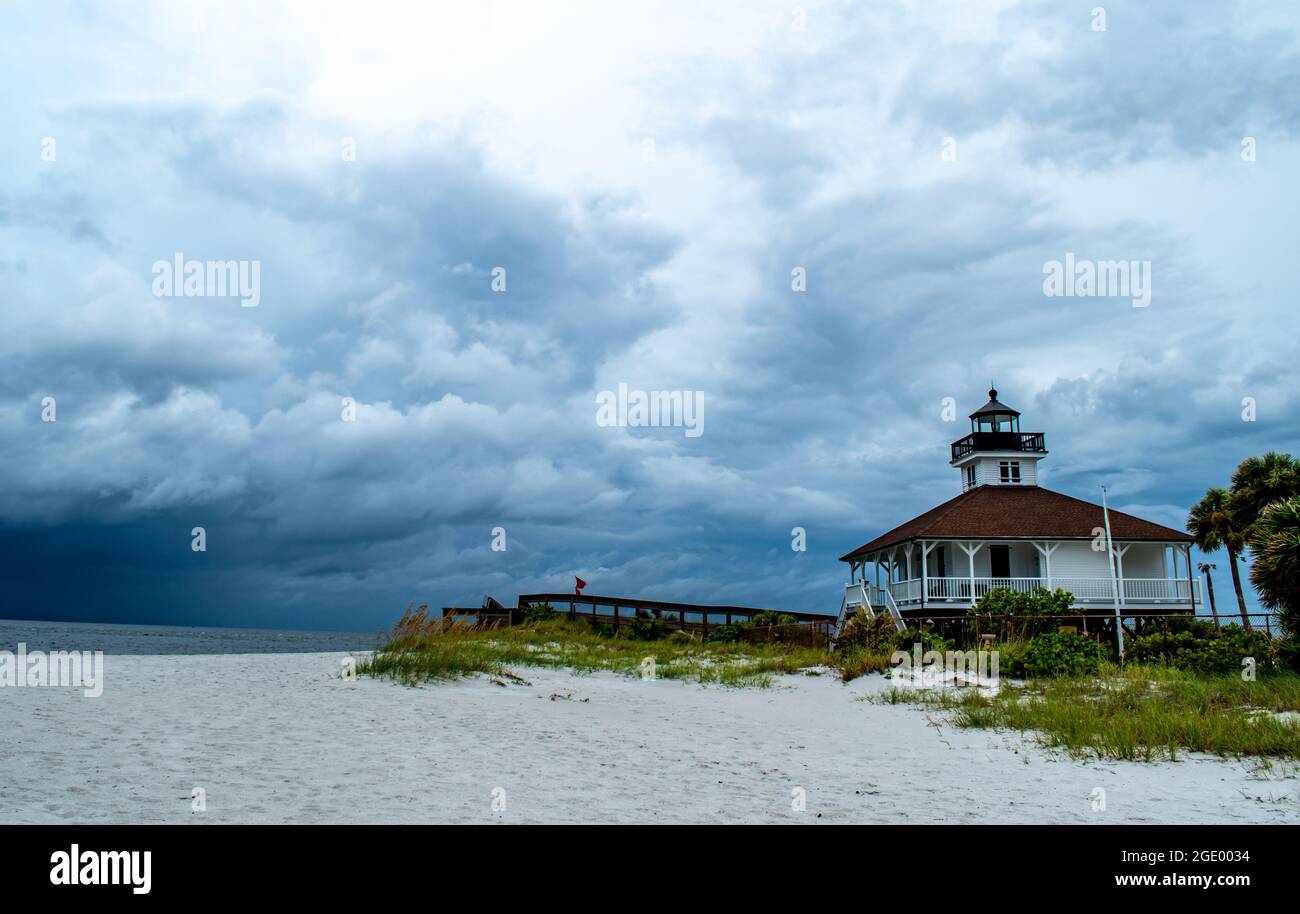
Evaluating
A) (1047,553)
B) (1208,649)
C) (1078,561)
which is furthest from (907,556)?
(1208,649)

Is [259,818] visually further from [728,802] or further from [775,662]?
[775,662]

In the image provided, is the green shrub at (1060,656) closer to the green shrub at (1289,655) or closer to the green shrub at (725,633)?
the green shrub at (1289,655)

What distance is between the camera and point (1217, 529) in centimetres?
3619

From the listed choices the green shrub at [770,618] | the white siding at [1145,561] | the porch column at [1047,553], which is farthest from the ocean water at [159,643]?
the white siding at [1145,561]

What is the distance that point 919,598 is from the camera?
104 ft

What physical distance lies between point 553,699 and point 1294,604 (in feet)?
42.7

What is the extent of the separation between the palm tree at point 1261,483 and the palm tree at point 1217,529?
3126 millimetres

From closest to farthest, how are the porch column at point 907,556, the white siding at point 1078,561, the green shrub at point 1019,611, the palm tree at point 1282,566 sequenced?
the palm tree at point 1282,566
the green shrub at point 1019,611
the white siding at point 1078,561
the porch column at point 907,556

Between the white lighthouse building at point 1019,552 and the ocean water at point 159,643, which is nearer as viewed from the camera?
the ocean water at point 159,643

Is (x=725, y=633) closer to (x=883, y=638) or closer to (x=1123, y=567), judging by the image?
(x=883, y=638)

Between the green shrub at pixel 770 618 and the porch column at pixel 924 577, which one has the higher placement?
the porch column at pixel 924 577

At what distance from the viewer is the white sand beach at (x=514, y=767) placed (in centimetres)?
588

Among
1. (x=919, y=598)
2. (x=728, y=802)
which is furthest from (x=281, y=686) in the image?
(x=919, y=598)
